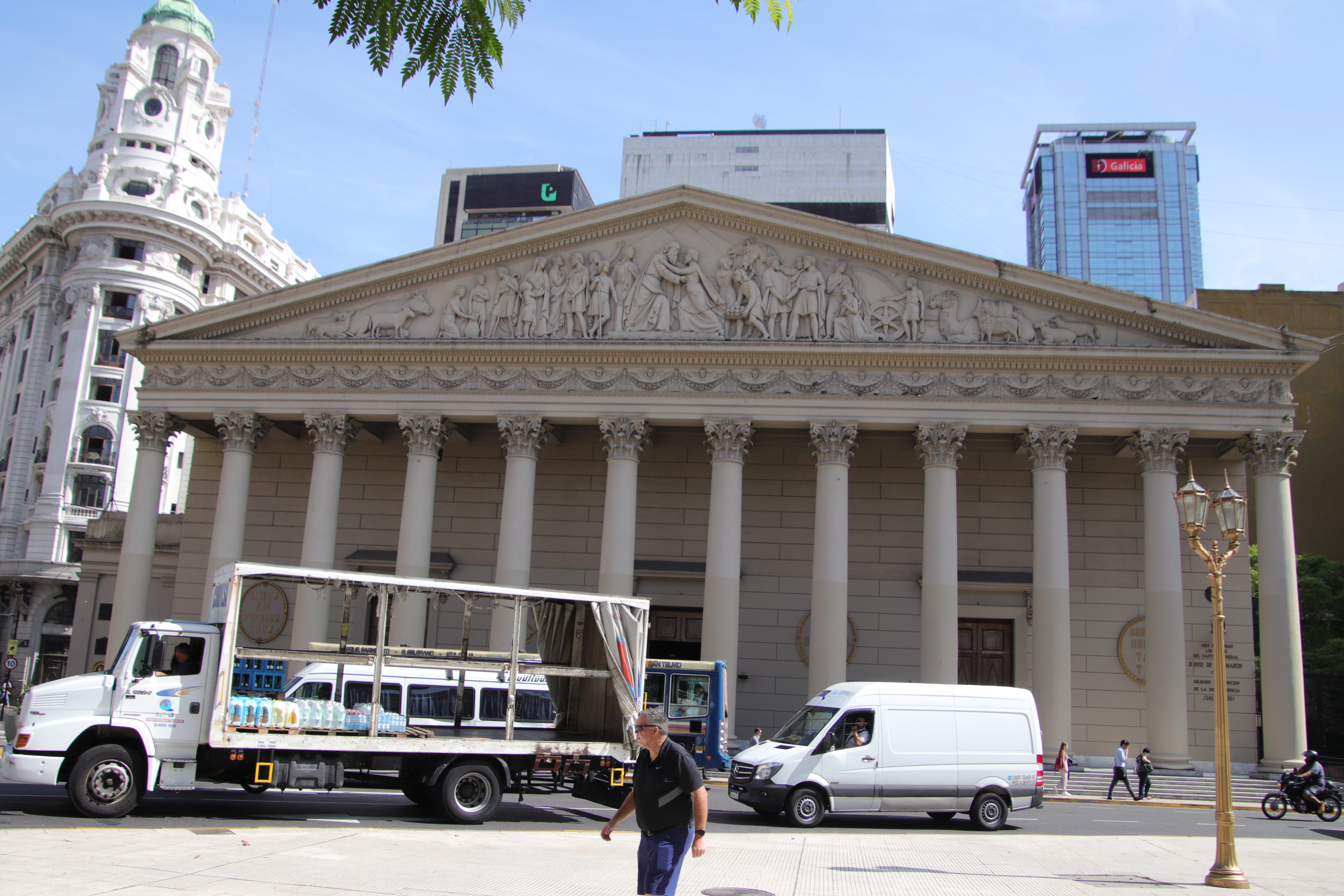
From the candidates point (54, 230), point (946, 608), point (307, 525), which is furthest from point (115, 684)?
point (54, 230)

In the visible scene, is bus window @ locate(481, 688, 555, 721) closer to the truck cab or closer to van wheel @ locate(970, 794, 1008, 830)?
the truck cab

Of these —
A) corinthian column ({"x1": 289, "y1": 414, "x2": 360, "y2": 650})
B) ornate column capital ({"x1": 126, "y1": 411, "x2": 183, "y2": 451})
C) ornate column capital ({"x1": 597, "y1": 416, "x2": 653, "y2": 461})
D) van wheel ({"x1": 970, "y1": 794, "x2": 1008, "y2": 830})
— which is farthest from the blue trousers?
ornate column capital ({"x1": 126, "y1": 411, "x2": 183, "y2": 451})

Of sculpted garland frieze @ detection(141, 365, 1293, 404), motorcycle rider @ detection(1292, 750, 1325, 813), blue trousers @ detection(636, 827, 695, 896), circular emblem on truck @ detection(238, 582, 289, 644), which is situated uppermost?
sculpted garland frieze @ detection(141, 365, 1293, 404)

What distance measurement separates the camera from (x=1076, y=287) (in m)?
28.6

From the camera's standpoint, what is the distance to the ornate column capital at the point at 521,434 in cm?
2980

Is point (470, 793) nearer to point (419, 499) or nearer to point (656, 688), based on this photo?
point (656, 688)

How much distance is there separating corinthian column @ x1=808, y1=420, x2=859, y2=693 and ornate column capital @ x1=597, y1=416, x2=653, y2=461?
4.82m

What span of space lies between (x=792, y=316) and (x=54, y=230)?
63974mm

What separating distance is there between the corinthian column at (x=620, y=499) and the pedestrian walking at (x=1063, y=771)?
11551mm

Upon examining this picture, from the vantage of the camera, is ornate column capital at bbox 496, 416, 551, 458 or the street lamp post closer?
the street lamp post

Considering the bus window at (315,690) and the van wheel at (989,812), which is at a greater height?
the bus window at (315,690)

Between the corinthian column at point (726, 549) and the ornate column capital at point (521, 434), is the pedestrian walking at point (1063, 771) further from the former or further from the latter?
the ornate column capital at point (521, 434)

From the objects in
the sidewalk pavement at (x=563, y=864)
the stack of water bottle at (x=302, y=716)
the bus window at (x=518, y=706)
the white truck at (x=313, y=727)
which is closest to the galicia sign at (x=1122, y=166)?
the sidewalk pavement at (x=563, y=864)

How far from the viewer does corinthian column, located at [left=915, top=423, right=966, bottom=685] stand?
27203 mm
